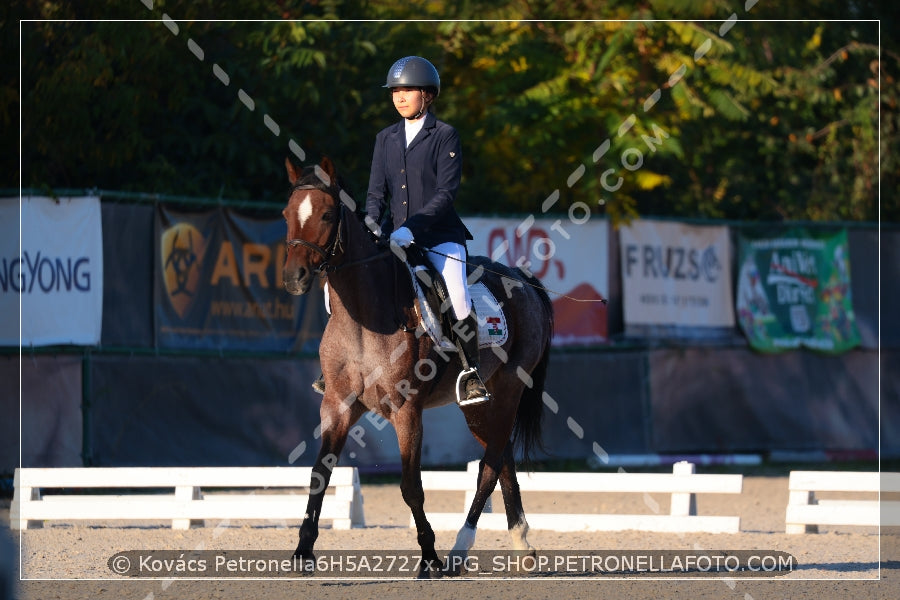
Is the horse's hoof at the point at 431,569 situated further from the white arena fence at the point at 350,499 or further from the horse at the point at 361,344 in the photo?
the white arena fence at the point at 350,499

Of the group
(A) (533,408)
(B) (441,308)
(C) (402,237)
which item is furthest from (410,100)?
(A) (533,408)

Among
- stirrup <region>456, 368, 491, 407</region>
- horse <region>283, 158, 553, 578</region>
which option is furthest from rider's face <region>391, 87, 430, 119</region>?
stirrup <region>456, 368, 491, 407</region>

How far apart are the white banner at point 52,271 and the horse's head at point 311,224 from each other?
5925mm

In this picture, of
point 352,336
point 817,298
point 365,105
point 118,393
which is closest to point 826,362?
point 817,298

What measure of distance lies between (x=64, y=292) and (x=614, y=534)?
602 cm

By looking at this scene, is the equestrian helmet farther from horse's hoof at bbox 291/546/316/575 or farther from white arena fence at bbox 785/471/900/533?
white arena fence at bbox 785/471/900/533

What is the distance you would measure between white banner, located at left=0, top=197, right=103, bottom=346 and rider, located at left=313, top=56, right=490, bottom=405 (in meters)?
5.36

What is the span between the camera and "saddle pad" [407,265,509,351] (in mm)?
8508

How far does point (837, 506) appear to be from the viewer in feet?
37.5

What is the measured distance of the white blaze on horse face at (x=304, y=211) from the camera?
7.63 m

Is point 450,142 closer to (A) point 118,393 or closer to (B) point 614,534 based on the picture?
(B) point 614,534

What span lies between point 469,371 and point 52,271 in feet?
19.7

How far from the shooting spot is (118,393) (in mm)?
13312
